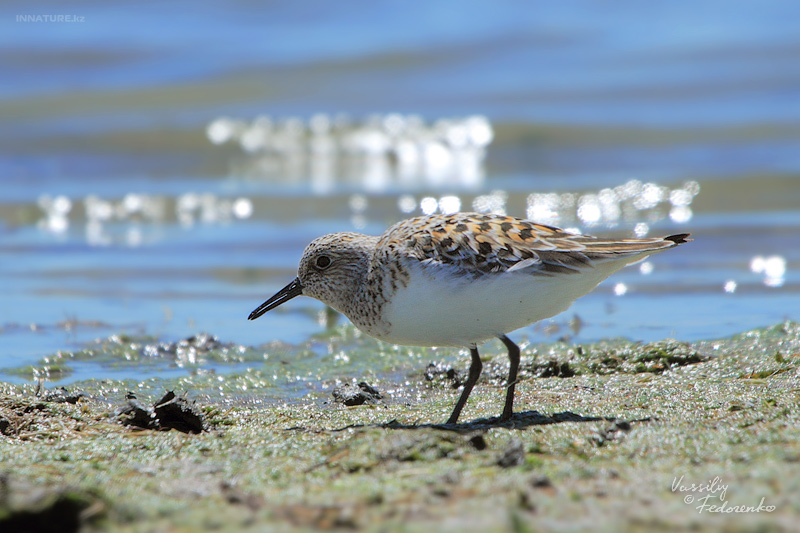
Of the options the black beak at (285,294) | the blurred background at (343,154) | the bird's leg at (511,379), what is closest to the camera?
the bird's leg at (511,379)

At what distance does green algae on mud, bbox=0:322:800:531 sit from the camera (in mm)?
2855

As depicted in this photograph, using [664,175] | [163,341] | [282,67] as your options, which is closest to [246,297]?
[163,341]

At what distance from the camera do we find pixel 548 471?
11.1 ft

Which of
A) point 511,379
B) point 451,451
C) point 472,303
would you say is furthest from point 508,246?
point 451,451

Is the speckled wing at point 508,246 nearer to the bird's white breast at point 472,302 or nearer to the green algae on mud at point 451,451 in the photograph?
the bird's white breast at point 472,302

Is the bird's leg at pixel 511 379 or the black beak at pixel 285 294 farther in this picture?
the black beak at pixel 285 294

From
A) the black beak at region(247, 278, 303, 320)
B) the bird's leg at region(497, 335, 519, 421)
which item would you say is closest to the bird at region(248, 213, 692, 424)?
the bird's leg at region(497, 335, 519, 421)

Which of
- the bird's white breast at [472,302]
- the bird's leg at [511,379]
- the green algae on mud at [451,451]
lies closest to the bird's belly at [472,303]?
the bird's white breast at [472,302]

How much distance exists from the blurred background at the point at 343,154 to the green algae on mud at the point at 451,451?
4.21 feet

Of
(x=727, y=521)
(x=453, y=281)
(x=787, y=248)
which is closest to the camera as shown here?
(x=727, y=521)

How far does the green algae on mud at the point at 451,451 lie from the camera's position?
2855 mm

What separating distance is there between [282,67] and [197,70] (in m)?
2.04

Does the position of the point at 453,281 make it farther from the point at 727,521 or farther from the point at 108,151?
the point at 108,151

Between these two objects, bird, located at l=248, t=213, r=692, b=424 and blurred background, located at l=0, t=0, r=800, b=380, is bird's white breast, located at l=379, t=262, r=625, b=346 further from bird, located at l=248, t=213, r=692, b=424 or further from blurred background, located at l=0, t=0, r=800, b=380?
blurred background, located at l=0, t=0, r=800, b=380
